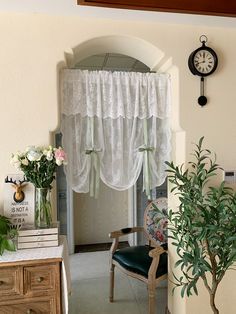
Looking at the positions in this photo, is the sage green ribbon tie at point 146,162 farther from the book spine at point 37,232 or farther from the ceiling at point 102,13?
the ceiling at point 102,13

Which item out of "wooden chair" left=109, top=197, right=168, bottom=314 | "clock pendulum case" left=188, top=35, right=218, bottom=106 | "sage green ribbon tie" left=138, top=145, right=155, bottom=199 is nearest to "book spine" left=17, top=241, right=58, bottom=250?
"wooden chair" left=109, top=197, right=168, bottom=314

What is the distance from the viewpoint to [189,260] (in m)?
1.47

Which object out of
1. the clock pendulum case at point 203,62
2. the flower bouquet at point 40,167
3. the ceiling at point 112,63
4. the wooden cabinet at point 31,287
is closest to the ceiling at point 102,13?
the clock pendulum case at point 203,62

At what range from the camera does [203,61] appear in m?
1.93

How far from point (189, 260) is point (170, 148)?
0.90 meters

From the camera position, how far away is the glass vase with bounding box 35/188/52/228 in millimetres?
1672

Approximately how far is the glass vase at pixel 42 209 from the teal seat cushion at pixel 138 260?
979 mm

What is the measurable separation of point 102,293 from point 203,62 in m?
2.35

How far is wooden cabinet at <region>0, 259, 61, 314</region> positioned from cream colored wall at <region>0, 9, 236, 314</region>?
0.51 meters

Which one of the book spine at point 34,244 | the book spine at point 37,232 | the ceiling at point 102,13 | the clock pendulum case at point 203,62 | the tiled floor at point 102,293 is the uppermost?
the ceiling at point 102,13

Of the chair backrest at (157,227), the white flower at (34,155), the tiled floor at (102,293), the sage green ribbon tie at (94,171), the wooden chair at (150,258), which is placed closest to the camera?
the white flower at (34,155)

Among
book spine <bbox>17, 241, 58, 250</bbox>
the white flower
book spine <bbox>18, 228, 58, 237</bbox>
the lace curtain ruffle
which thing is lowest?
book spine <bbox>17, 241, 58, 250</bbox>

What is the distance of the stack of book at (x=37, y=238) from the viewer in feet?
5.32

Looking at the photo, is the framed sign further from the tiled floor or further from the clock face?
the clock face
